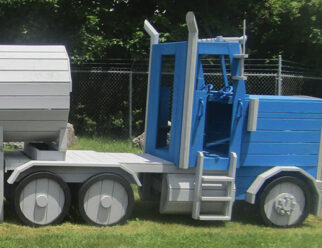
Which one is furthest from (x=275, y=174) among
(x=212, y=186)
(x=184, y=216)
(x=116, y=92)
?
(x=116, y=92)

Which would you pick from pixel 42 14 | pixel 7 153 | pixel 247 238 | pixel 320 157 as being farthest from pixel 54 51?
pixel 42 14

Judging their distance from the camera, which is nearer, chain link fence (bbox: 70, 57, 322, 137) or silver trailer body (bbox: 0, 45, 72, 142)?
silver trailer body (bbox: 0, 45, 72, 142)

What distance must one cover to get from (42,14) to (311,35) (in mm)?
6590

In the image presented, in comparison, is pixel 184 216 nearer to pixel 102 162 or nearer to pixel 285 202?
pixel 285 202

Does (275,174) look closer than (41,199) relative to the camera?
No

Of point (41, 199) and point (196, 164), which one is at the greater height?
point (196, 164)

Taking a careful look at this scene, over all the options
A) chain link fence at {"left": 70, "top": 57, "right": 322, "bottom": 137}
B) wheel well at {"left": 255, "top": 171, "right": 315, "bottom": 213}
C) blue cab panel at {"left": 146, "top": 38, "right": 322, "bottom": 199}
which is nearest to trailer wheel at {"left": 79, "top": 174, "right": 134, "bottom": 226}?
blue cab panel at {"left": 146, "top": 38, "right": 322, "bottom": 199}

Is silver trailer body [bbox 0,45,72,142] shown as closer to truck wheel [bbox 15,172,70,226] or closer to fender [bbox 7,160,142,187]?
fender [bbox 7,160,142,187]

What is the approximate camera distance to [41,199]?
5.84 metres

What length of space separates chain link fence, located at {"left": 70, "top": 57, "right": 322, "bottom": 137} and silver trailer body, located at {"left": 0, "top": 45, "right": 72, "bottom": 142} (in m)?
8.32

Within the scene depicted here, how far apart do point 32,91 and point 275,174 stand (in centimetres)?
287

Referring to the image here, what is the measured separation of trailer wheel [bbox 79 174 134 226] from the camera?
5.99 metres

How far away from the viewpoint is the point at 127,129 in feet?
47.4

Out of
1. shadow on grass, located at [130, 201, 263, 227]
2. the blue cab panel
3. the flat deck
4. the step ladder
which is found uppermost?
the blue cab panel
